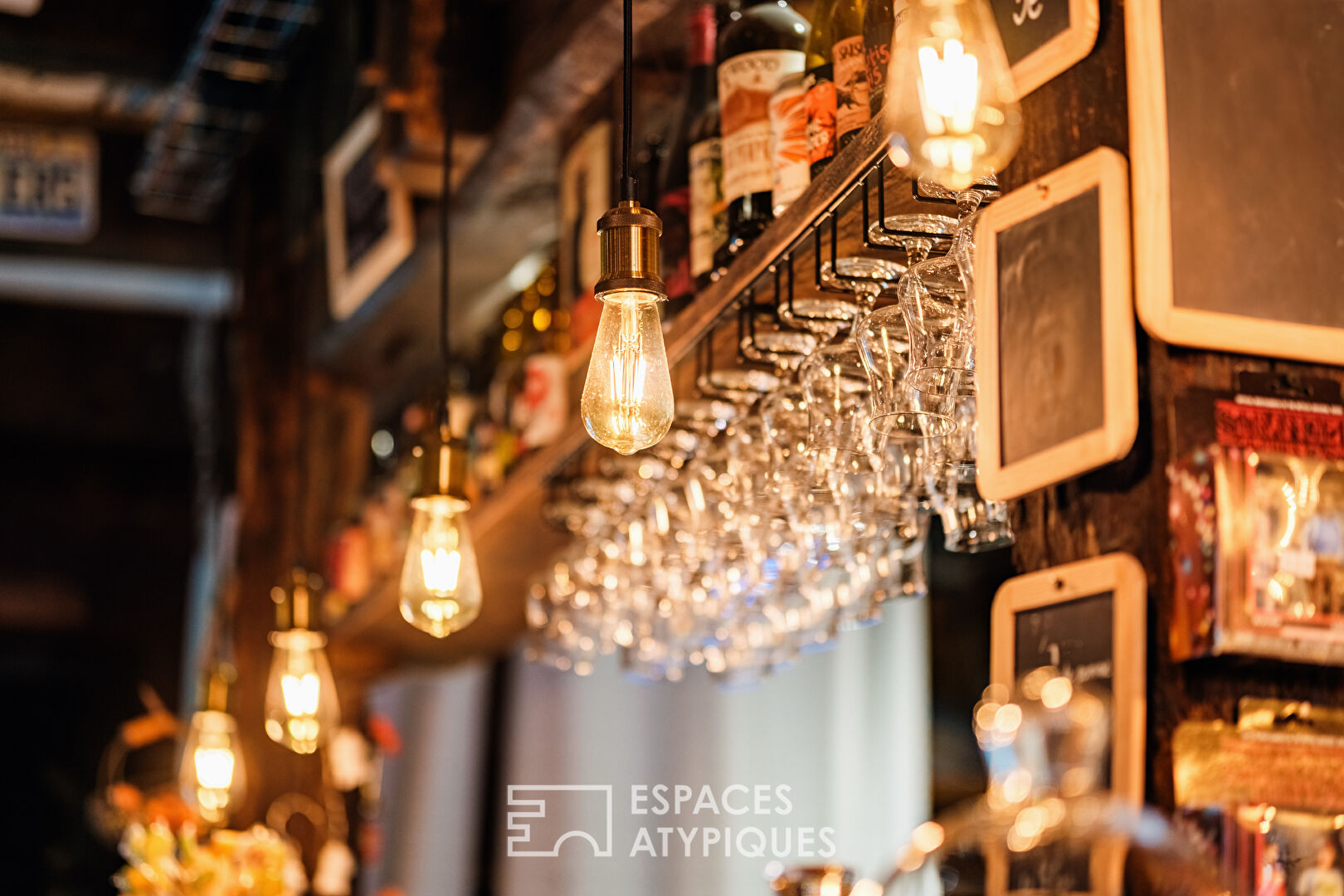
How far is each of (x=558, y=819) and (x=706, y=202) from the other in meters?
1.87

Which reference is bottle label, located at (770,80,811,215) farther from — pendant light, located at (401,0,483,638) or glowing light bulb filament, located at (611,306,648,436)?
pendant light, located at (401,0,483,638)

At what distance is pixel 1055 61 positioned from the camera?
1.22 metres

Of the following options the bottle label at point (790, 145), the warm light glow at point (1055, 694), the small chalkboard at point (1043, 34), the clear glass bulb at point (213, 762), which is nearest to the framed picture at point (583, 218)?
the bottle label at point (790, 145)

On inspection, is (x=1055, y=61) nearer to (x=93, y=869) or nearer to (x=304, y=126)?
(x=304, y=126)

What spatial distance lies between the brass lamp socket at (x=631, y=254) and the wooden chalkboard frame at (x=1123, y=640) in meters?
0.41

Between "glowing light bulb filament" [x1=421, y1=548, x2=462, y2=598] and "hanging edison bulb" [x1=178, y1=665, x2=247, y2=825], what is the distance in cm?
153

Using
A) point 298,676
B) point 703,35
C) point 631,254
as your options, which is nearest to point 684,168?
point 703,35

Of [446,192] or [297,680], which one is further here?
[297,680]

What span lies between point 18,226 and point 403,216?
7.51 feet

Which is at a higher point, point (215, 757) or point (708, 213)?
point (708, 213)

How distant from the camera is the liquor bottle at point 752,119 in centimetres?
177

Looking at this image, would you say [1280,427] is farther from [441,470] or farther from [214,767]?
[214,767]

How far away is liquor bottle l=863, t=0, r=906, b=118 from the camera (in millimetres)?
1427

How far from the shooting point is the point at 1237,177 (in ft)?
3.78
